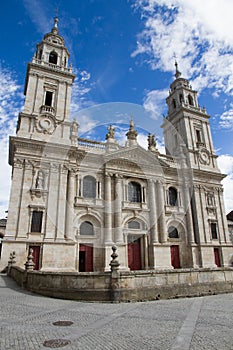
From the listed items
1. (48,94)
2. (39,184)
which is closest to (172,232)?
(39,184)

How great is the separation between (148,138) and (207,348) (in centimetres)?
2852

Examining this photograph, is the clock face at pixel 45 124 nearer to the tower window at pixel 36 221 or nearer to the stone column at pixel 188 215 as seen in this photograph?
the tower window at pixel 36 221

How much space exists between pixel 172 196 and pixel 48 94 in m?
18.9

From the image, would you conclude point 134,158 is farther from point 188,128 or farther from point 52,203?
point 188,128

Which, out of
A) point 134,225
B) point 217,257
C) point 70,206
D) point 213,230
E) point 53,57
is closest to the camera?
point 70,206

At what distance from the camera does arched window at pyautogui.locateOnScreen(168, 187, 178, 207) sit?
29.5 meters

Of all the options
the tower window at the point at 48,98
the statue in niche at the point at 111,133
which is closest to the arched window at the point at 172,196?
Result: the statue in niche at the point at 111,133

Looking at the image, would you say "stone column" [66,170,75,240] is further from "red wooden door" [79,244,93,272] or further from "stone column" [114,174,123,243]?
"stone column" [114,174,123,243]

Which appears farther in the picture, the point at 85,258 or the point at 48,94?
the point at 48,94

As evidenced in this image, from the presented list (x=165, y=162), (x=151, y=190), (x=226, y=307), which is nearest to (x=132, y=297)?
(x=226, y=307)

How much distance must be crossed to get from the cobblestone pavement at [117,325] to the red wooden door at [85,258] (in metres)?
13.0

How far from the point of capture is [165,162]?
98.0 feet

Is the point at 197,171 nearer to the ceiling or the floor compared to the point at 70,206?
nearer to the ceiling

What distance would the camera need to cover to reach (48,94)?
27.5 metres
